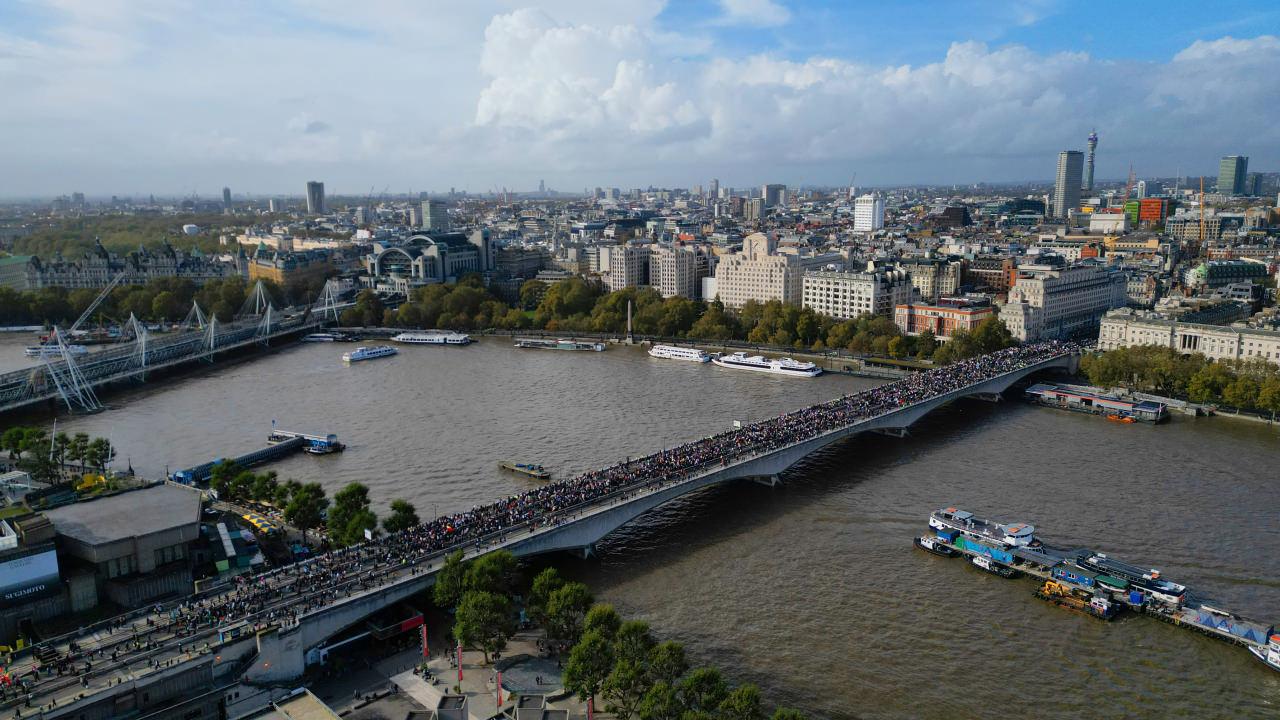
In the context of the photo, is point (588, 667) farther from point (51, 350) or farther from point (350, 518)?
point (51, 350)

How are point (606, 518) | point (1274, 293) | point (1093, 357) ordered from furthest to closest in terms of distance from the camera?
point (1274, 293)
point (1093, 357)
point (606, 518)

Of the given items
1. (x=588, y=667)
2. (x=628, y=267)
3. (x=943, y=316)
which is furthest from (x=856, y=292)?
(x=588, y=667)

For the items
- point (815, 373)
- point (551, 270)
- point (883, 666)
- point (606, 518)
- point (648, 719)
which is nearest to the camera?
point (648, 719)

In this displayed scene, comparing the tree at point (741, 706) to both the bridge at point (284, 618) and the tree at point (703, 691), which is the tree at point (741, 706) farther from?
the bridge at point (284, 618)

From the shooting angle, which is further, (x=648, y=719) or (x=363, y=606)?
(x=363, y=606)

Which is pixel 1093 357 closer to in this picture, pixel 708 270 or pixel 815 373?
pixel 815 373

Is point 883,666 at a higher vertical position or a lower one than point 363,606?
lower

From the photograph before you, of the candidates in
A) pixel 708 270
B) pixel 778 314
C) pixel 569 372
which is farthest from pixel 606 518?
pixel 708 270
